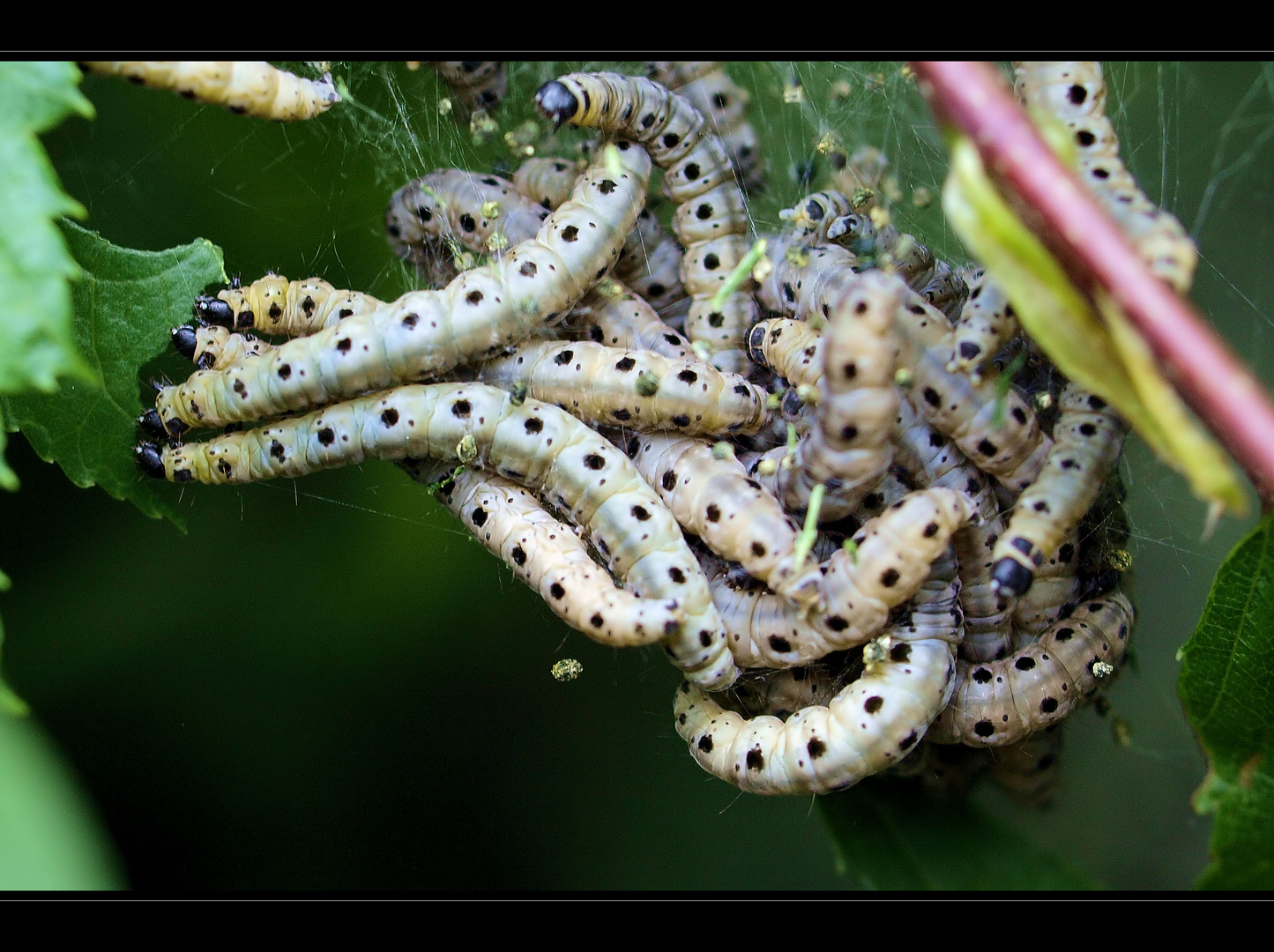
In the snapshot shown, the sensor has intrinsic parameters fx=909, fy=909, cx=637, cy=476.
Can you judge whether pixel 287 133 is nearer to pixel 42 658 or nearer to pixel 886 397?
pixel 42 658

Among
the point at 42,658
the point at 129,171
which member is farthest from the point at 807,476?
the point at 42,658

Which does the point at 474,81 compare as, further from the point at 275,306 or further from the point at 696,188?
the point at 275,306

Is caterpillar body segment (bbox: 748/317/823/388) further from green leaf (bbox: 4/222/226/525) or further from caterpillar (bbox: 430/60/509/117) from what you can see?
green leaf (bbox: 4/222/226/525)

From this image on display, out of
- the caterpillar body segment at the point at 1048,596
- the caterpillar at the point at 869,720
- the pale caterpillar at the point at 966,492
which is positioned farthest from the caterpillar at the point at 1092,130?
the caterpillar at the point at 869,720

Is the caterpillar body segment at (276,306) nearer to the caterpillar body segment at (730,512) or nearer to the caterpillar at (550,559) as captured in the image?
the caterpillar at (550,559)

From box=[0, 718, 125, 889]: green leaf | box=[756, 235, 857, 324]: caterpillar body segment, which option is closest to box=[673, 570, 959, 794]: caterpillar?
box=[756, 235, 857, 324]: caterpillar body segment

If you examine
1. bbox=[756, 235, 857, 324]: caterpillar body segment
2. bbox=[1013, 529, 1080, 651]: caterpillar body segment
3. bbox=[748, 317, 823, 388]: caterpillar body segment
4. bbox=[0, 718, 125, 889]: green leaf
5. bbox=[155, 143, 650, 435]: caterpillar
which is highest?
bbox=[155, 143, 650, 435]: caterpillar
